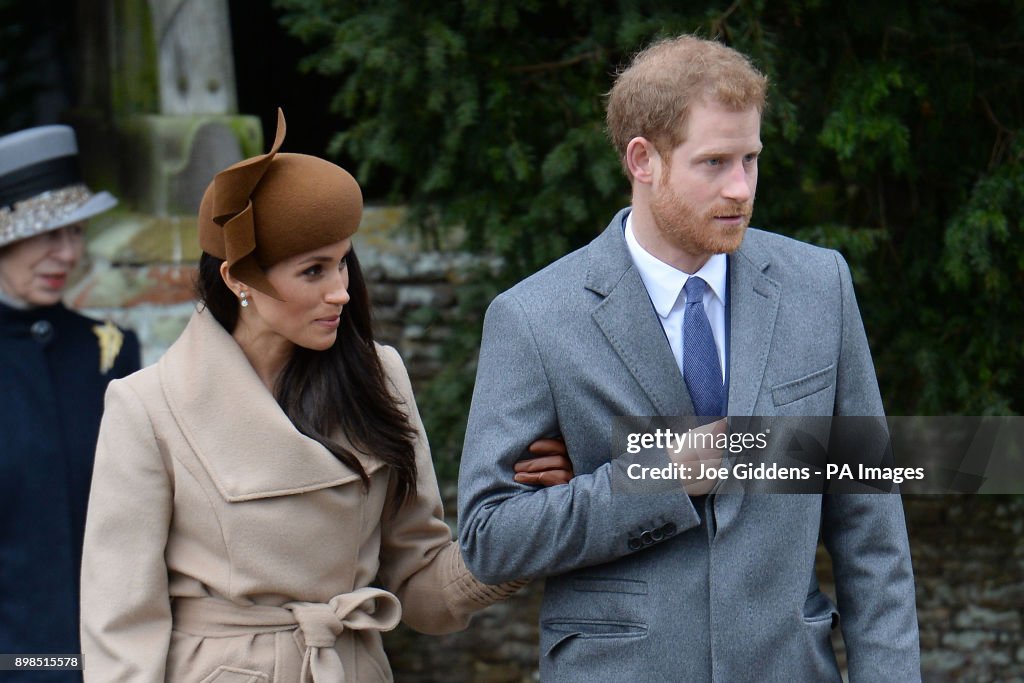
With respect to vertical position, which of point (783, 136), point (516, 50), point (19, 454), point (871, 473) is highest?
point (516, 50)

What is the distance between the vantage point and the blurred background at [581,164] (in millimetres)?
4277

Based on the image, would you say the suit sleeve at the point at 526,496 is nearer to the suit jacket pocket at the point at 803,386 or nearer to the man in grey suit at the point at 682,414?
the man in grey suit at the point at 682,414

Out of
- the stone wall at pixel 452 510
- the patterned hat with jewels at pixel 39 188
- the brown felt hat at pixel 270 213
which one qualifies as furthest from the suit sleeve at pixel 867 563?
the stone wall at pixel 452 510

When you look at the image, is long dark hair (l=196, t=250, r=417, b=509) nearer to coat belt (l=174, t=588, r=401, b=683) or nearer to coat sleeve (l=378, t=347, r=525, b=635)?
coat sleeve (l=378, t=347, r=525, b=635)

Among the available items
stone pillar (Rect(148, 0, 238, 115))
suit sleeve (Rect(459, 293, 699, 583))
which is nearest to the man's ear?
suit sleeve (Rect(459, 293, 699, 583))

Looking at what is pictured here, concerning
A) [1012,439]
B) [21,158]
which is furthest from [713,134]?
[1012,439]

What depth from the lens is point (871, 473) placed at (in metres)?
2.27

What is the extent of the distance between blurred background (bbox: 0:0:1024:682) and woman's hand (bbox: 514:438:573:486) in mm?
2145

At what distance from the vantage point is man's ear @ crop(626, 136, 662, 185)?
2.24 meters

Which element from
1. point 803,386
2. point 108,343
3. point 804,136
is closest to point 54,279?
point 108,343

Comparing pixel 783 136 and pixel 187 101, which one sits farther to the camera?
pixel 187 101

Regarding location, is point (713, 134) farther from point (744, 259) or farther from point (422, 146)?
point (422, 146)

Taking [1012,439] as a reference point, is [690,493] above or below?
above

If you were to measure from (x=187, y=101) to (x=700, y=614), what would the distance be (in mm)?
3993
